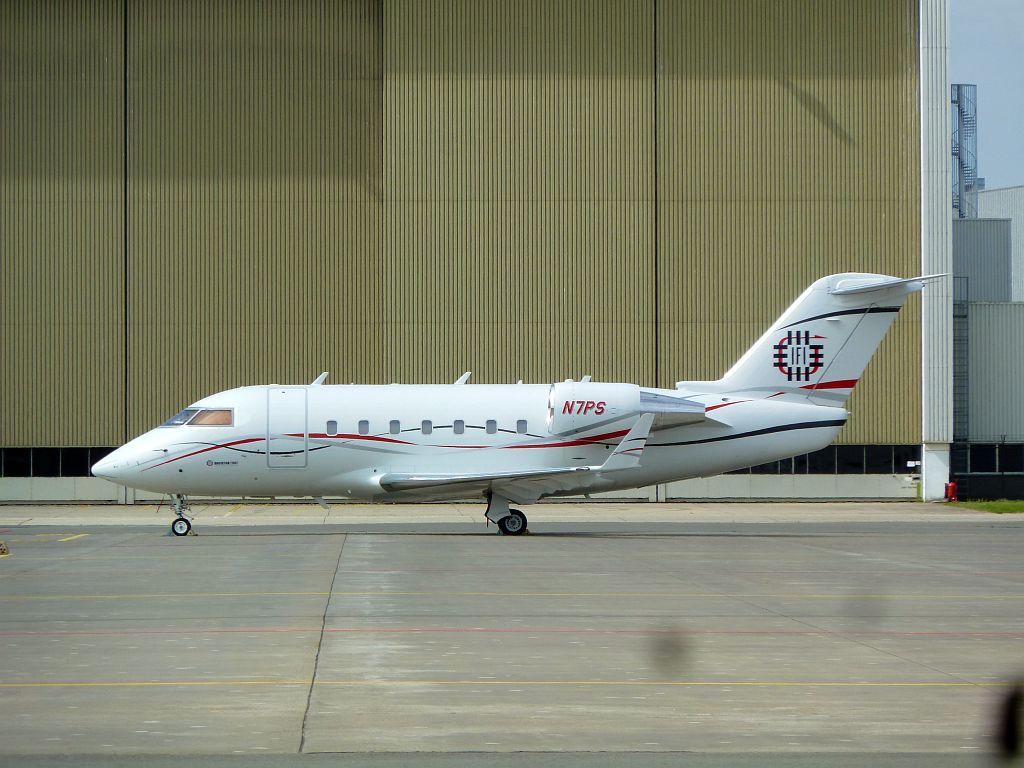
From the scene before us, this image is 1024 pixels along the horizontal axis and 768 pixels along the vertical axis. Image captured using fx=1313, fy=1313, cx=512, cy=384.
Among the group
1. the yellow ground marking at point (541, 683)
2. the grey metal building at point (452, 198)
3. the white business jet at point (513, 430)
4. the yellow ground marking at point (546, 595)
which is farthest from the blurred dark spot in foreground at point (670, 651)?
the grey metal building at point (452, 198)

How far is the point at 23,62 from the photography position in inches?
1829

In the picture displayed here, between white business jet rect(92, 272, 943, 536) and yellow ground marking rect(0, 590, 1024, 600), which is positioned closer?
yellow ground marking rect(0, 590, 1024, 600)

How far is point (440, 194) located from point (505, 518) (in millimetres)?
18483

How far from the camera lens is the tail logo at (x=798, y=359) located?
30.5 metres

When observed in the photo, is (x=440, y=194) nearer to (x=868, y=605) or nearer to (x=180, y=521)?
(x=180, y=521)

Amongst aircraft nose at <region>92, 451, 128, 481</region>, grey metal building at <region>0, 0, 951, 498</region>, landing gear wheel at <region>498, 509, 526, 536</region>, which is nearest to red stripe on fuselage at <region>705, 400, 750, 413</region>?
landing gear wheel at <region>498, 509, 526, 536</region>

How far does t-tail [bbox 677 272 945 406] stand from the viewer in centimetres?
3050

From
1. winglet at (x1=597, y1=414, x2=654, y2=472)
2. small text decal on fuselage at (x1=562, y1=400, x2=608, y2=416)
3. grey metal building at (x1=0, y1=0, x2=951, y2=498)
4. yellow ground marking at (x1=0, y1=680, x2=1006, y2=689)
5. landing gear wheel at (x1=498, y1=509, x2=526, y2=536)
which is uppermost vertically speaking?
grey metal building at (x1=0, y1=0, x2=951, y2=498)

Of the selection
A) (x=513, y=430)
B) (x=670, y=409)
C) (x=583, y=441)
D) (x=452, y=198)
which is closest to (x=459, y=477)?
(x=513, y=430)

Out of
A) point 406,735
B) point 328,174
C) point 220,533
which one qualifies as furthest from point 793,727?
point 328,174

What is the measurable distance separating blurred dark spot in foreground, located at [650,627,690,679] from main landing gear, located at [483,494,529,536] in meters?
16.3

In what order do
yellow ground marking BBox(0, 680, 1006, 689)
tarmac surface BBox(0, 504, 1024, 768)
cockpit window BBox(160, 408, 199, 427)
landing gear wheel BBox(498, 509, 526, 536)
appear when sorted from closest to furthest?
tarmac surface BBox(0, 504, 1024, 768) → yellow ground marking BBox(0, 680, 1006, 689) → landing gear wheel BBox(498, 509, 526, 536) → cockpit window BBox(160, 408, 199, 427)

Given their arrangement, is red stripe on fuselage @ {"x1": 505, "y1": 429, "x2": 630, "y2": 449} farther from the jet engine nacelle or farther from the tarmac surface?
the tarmac surface

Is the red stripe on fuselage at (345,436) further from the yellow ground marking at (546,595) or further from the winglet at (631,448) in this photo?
the yellow ground marking at (546,595)
